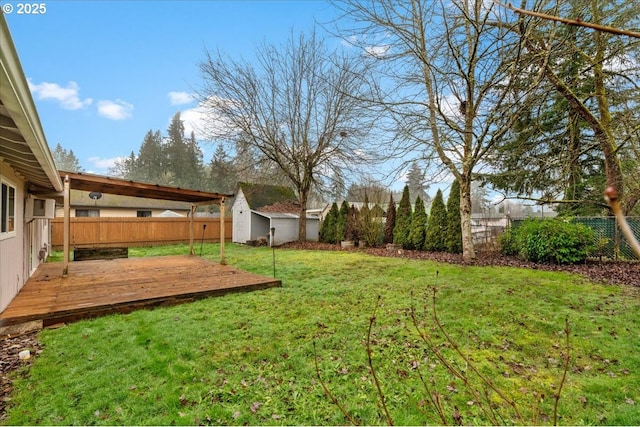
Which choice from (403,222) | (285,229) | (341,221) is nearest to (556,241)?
(403,222)

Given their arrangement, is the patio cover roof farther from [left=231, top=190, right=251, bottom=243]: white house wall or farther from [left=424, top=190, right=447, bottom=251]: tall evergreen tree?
[left=424, top=190, right=447, bottom=251]: tall evergreen tree

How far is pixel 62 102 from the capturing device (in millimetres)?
14141

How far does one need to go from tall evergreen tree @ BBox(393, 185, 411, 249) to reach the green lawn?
7.14 metres

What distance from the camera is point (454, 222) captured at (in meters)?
11.3

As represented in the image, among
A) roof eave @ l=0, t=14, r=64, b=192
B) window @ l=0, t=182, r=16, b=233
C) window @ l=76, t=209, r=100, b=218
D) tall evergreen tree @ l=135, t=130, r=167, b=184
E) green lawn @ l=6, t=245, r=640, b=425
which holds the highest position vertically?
tall evergreen tree @ l=135, t=130, r=167, b=184

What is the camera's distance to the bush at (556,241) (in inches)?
324

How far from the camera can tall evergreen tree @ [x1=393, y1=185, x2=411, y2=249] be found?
13.1 m

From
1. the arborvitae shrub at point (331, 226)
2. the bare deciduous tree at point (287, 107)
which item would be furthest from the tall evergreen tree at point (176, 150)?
the arborvitae shrub at point (331, 226)

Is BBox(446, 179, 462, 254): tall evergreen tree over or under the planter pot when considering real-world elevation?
over

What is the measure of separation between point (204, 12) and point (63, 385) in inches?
270

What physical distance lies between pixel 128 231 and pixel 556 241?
16842 mm

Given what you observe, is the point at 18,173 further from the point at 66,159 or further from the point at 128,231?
the point at 66,159

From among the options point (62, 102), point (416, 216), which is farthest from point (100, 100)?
point (416, 216)

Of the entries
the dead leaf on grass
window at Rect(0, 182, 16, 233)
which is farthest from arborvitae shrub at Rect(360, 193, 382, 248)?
the dead leaf on grass
